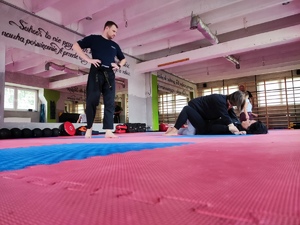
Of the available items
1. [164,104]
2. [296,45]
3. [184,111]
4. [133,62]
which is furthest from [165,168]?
[164,104]

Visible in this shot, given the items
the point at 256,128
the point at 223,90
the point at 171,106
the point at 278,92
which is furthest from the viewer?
the point at 171,106

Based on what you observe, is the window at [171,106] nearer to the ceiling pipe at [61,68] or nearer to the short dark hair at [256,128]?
the ceiling pipe at [61,68]

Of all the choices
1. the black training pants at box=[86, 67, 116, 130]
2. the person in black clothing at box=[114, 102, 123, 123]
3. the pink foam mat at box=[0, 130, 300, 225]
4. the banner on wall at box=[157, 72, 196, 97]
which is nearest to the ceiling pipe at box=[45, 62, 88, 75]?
the person in black clothing at box=[114, 102, 123, 123]

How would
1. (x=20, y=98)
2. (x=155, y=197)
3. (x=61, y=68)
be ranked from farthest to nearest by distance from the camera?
(x=61, y=68)
(x=20, y=98)
(x=155, y=197)

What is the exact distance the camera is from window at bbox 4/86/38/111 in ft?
21.2

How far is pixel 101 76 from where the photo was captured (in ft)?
11.7

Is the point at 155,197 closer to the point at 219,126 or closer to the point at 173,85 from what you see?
the point at 219,126

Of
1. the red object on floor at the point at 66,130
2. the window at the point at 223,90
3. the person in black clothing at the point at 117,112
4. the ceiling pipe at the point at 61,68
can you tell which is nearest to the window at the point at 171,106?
the window at the point at 223,90

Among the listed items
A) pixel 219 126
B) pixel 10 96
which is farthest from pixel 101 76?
pixel 10 96

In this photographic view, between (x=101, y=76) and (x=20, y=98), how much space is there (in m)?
4.57

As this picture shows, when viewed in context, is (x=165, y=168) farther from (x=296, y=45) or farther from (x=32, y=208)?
(x=296, y=45)

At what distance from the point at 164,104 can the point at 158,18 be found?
28.5 feet

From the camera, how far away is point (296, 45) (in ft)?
30.0

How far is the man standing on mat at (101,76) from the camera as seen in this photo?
11.5 ft
